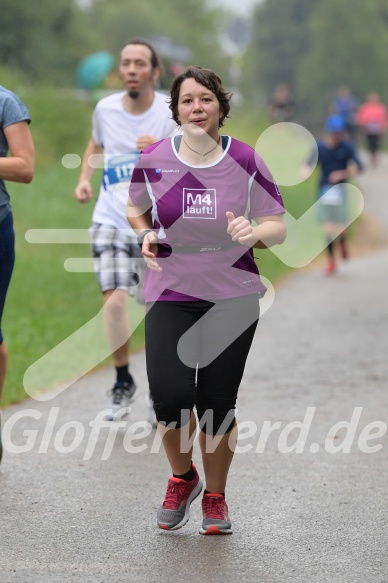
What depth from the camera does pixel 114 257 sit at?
7.62 metres

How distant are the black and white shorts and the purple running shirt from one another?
7.12ft

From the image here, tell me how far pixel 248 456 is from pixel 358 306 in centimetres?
714

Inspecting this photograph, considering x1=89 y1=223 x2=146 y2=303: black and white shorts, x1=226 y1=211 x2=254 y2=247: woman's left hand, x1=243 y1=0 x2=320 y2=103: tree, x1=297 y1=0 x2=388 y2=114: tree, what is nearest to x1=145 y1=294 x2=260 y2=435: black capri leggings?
x1=226 y1=211 x2=254 y2=247: woman's left hand

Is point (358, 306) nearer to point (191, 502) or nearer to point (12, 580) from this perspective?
point (191, 502)

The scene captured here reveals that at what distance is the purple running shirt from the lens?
5281mm

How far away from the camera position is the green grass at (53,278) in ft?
33.5

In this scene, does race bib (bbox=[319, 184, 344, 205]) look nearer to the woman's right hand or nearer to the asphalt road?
the asphalt road

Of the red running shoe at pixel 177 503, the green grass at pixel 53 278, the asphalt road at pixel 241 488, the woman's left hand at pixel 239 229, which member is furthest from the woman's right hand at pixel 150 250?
the green grass at pixel 53 278

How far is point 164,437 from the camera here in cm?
548

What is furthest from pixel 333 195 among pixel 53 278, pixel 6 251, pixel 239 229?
pixel 239 229

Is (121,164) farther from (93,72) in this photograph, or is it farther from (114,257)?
(93,72)

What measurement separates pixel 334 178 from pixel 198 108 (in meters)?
12.1

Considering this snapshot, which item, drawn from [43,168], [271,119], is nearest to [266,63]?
[271,119]

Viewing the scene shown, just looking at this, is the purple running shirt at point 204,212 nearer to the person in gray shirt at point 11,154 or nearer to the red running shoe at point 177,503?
the red running shoe at point 177,503
